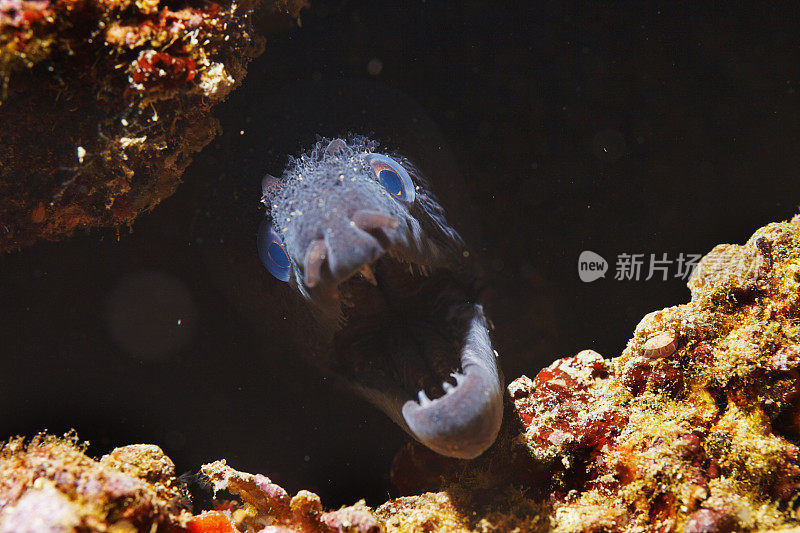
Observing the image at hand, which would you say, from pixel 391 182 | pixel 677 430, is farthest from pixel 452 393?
pixel 391 182

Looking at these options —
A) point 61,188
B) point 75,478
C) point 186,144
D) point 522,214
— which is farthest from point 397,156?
point 75,478

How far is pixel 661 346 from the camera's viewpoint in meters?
2.26

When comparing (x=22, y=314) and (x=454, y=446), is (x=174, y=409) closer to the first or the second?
(x=22, y=314)

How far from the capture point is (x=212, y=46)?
7.82 feet

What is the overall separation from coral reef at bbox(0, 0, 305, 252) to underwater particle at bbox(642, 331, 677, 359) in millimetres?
2446

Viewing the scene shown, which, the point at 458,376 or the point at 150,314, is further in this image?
the point at 150,314

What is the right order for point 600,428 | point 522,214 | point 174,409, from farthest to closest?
point 522,214 < point 174,409 < point 600,428

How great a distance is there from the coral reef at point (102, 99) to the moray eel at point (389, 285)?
0.64 m

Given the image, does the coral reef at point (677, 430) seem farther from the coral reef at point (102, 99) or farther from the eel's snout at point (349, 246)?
the coral reef at point (102, 99)

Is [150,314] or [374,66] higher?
[374,66]

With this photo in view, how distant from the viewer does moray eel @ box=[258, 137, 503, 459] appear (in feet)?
7.09

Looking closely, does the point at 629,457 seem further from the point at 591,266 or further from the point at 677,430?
the point at 591,266

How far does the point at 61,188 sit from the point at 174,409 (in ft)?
7.25

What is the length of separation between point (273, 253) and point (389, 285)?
753mm
